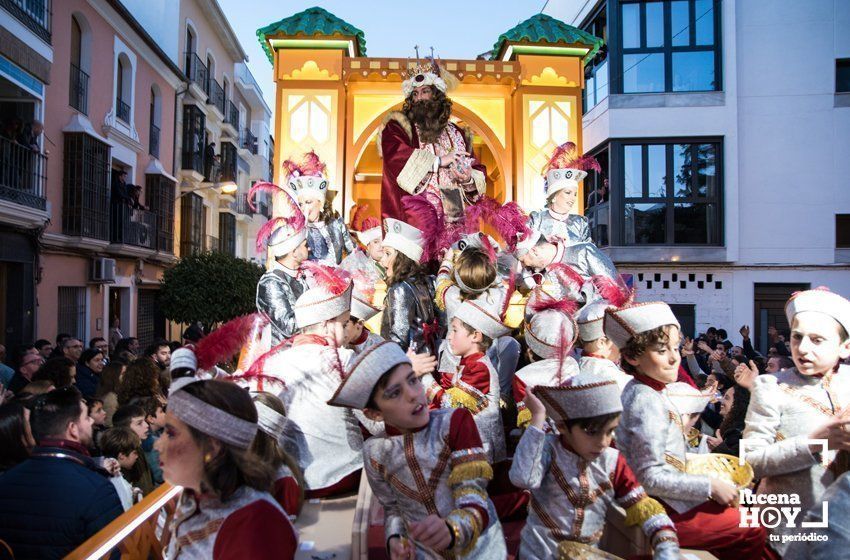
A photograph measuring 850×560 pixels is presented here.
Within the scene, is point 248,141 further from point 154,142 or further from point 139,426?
point 139,426

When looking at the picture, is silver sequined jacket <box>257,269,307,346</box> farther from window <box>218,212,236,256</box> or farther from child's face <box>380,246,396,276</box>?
window <box>218,212,236,256</box>

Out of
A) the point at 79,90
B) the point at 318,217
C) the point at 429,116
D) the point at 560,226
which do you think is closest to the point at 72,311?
the point at 79,90

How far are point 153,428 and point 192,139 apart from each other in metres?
19.6

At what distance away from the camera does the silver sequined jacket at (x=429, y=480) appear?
2.50 meters

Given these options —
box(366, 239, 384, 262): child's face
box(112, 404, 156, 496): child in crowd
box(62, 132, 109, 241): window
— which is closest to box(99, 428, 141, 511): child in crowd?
box(112, 404, 156, 496): child in crowd

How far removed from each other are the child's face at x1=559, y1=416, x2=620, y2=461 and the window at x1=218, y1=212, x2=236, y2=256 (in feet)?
87.6

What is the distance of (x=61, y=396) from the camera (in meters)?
3.42

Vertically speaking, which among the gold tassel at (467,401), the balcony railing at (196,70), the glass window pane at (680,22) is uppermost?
the balcony railing at (196,70)

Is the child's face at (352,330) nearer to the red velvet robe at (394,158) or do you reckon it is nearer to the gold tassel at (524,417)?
the gold tassel at (524,417)

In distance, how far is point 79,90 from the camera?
1530 centimetres

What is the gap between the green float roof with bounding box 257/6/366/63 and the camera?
793cm

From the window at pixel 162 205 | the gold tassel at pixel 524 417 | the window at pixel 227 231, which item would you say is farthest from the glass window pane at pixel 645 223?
the window at pixel 227 231

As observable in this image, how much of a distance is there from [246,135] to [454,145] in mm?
28522

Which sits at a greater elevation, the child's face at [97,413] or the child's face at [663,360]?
the child's face at [663,360]
